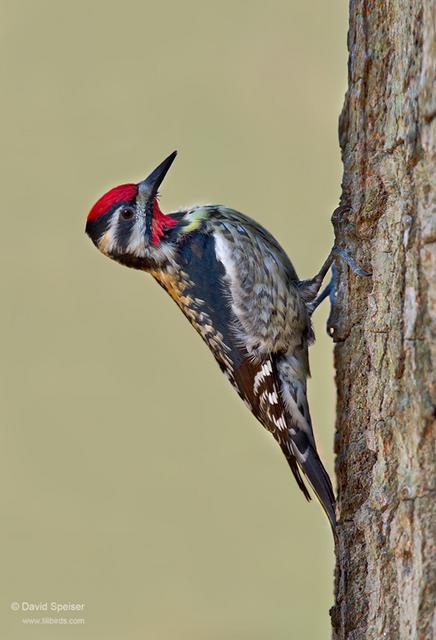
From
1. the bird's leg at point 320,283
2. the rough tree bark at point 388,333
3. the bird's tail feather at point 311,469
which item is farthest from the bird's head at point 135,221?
the rough tree bark at point 388,333

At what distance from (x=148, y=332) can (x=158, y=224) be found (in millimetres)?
2040

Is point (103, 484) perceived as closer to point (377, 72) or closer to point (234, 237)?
point (234, 237)

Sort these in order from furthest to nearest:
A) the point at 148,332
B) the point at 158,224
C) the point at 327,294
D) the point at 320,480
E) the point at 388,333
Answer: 1. the point at 148,332
2. the point at 158,224
3. the point at 327,294
4. the point at 320,480
5. the point at 388,333

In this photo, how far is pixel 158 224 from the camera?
419 cm

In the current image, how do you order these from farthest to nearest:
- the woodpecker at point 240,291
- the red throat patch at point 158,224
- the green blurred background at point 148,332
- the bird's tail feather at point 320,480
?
the green blurred background at point 148,332, the red throat patch at point 158,224, the woodpecker at point 240,291, the bird's tail feather at point 320,480

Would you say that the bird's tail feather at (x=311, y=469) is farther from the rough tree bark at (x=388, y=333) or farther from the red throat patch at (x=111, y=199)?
the red throat patch at (x=111, y=199)

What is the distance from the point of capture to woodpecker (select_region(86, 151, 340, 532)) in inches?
154

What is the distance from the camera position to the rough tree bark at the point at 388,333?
2.49m

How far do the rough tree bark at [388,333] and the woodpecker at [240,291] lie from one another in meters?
0.68

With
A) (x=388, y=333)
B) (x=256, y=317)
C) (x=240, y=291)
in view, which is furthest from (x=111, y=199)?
(x=388, y=333)

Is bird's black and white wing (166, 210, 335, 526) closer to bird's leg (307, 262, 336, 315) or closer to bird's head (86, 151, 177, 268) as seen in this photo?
bird's leg (307, 262, 336, 315)

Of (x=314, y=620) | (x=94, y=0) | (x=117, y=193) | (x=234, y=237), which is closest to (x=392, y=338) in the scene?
(x=234, y=237)

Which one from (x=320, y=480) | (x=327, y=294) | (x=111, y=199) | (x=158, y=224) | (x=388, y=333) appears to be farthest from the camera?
(x=158, y=224)

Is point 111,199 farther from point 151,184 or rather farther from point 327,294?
point 327,294
